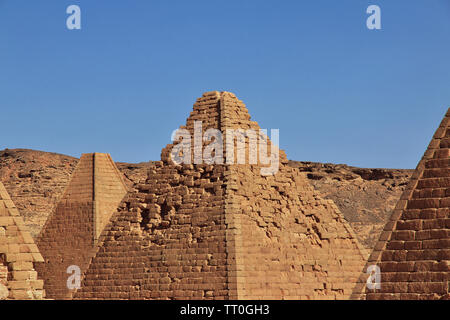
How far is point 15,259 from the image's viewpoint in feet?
53.9

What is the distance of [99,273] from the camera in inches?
1003

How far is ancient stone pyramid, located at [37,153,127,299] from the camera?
31781 mm

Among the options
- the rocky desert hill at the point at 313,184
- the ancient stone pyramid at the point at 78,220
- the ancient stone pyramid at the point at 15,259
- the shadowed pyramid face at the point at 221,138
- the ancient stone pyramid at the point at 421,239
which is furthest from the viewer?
the rocky desert hill at the point at 313,184

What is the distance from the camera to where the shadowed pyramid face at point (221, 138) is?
2480cm

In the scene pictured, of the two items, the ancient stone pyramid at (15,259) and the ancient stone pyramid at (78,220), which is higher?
the ancient stone pyramid at (78,220)

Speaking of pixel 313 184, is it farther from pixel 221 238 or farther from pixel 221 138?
pixel 221 238

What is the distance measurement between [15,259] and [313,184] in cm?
5564

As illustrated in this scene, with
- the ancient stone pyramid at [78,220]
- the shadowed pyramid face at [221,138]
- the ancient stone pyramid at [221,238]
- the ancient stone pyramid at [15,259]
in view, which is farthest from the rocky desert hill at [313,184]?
the ancient stone pyramid at [15,259]

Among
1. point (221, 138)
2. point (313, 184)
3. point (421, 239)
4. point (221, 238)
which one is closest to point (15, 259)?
point (421, 239)

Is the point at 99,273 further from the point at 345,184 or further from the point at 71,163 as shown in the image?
the point at 345,184

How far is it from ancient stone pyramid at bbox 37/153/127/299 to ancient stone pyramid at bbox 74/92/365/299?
19.5 feet

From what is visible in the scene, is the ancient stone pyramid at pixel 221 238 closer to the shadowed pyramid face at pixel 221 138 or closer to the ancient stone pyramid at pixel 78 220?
the shadowed pyramid face at pixel 221 138

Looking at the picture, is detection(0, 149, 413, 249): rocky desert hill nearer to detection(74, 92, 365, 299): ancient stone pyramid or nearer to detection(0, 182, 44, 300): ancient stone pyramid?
detection(74, 92, 365, 299): ancient stone pyramid

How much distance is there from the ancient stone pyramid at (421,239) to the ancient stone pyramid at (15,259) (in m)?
5.41
